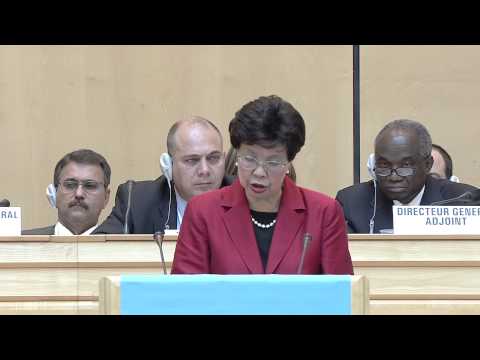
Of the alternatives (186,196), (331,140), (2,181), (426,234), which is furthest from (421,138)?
(2,181)

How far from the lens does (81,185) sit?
4453 millimetres

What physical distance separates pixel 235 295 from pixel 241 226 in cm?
81

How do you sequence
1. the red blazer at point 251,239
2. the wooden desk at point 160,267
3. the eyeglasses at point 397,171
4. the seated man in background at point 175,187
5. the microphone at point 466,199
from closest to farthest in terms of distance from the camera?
the red blazer at point 251,239
the wooden desk at point 160,267
the microphone at point 466,199
the seated man in background at point 175,187
the eyeglasses at point 397,171

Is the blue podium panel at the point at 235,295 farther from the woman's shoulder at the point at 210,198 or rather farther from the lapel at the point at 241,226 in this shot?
the woman's shoulder at the point at 210,198

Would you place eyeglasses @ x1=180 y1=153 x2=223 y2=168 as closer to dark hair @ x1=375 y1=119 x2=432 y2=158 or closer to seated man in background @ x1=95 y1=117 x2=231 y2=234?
seated man in background @ x1=95 y1=117 x2=231 y2=234

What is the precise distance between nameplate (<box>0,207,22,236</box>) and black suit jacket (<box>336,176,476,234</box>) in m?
1.36

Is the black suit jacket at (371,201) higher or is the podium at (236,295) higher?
the black suit jacket at (371,201)

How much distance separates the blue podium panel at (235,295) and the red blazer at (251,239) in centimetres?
66

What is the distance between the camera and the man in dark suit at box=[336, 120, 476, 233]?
4348 millimetres

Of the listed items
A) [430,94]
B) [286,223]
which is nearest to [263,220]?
[286,223]

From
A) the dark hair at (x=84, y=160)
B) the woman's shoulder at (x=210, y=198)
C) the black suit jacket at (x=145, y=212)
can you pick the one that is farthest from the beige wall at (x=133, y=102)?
the woman's shoulder at (x=210, y=198)

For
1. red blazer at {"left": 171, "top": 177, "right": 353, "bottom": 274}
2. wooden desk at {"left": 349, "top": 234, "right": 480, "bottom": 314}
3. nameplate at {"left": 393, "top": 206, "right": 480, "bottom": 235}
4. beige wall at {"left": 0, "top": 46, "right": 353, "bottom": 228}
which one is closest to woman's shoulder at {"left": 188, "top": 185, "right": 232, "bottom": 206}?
red blazer at {"left": 171, "top": 177, "right": 353, "bottom": 274}

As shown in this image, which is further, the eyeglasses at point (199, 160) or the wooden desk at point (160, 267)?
the eyeglasses at point (199, 160)

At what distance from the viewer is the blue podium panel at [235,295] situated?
2.08 m
